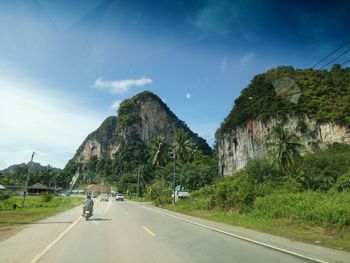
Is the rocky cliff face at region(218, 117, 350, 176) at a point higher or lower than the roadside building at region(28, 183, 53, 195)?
higher

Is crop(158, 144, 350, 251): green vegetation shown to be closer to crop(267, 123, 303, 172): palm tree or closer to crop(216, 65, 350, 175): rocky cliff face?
crop(267, 123, 303, 172): palm tree

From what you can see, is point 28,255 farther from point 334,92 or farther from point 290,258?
point 334,92

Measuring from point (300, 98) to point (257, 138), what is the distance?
15.3 meters

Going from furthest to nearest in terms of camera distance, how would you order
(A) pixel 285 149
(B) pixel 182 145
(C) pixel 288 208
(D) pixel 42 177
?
(D) pixel 42 177
(B) pixel 182 145
(A) pixel 285 149
(C) pixel 288 208

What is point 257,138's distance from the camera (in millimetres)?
93312

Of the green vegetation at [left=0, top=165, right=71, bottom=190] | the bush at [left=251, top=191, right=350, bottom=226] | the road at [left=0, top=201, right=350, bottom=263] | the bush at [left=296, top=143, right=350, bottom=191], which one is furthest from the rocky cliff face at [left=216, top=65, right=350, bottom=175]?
the road at [left=0, top=201, right=350, bottom=263]

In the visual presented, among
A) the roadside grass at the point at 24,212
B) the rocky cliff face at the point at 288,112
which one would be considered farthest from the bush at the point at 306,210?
the rocky cliff face at the point at 288,112

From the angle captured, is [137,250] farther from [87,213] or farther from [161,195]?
[161,195]

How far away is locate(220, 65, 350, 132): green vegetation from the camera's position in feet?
257

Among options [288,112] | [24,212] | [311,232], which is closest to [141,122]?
[288,112]

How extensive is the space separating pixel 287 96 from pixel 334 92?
427 inches

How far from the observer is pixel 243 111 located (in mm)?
101062

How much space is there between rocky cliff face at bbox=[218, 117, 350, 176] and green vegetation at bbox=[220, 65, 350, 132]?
1.57m

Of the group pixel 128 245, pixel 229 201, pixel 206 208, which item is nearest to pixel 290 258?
pixel 128 245
